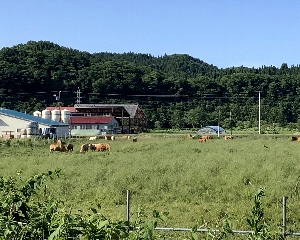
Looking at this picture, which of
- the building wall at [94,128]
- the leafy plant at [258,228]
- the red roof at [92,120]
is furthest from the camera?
the red roof at [92,120]

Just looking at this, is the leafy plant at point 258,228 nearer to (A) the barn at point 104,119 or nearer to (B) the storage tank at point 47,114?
(A) the barn at point 104,119

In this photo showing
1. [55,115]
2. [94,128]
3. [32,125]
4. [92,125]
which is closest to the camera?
[32,125]

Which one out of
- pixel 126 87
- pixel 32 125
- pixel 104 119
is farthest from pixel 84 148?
pixel 126 87

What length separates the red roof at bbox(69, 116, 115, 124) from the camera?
2650 inches

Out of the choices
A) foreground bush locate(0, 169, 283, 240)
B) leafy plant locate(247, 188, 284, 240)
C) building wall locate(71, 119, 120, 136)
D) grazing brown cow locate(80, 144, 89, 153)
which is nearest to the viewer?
foreground bush locate(0, 169, 283, 240)

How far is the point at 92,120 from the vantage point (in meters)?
68.5

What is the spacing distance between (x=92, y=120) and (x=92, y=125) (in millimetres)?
815

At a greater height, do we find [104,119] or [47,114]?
[47,114]

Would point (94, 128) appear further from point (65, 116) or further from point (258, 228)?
point (258, 228)

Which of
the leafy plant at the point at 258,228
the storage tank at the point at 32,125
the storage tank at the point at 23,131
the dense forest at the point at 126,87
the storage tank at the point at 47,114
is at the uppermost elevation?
the dense forest at the point at 126,87

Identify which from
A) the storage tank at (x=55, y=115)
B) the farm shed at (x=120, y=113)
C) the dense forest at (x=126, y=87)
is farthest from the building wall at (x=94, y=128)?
the dense forest at (x=126, y=87)

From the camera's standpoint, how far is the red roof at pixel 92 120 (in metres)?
67.3

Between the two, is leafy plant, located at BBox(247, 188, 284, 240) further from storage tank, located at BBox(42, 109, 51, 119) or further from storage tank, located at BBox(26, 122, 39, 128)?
storage tank, located at BBox(42, 109, 51, 119)

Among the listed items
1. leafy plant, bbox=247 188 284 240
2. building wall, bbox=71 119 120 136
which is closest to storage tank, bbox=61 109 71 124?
building wall, bbox=71 119 120 136
